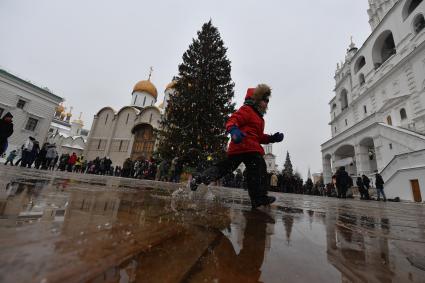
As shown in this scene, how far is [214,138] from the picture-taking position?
13.0 metres

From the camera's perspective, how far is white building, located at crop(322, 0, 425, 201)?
48.6 feet

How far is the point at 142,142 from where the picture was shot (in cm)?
2761

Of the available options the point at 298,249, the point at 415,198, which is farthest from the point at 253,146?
the point at 415,198

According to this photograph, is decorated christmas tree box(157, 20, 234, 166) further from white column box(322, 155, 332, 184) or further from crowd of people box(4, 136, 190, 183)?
white column box(322, 155, 332, 184)

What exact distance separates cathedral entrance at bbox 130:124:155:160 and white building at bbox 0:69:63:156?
1039cm

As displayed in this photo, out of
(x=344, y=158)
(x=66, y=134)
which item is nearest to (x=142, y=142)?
(x=344, y=158)

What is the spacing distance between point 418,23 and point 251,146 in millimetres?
30813

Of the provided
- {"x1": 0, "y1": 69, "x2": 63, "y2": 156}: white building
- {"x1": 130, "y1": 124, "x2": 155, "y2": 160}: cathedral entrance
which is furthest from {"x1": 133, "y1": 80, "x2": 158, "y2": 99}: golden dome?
{"x1": 0, "y1": 69, "x2": 63, "y2": 156}: white building

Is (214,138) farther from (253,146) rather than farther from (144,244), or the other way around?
(144,244)

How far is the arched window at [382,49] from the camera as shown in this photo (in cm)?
2670

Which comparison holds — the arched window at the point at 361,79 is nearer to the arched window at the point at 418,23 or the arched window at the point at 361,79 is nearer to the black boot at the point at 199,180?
the arched window at the point at 418,23

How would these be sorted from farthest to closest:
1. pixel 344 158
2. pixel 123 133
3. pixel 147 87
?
1. pixel 147 87
2. pixel 123 133
3. pixel 344 158

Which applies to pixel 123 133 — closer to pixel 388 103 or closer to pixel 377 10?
pixel 388 103

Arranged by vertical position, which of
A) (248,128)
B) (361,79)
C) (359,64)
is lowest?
(248,128)
